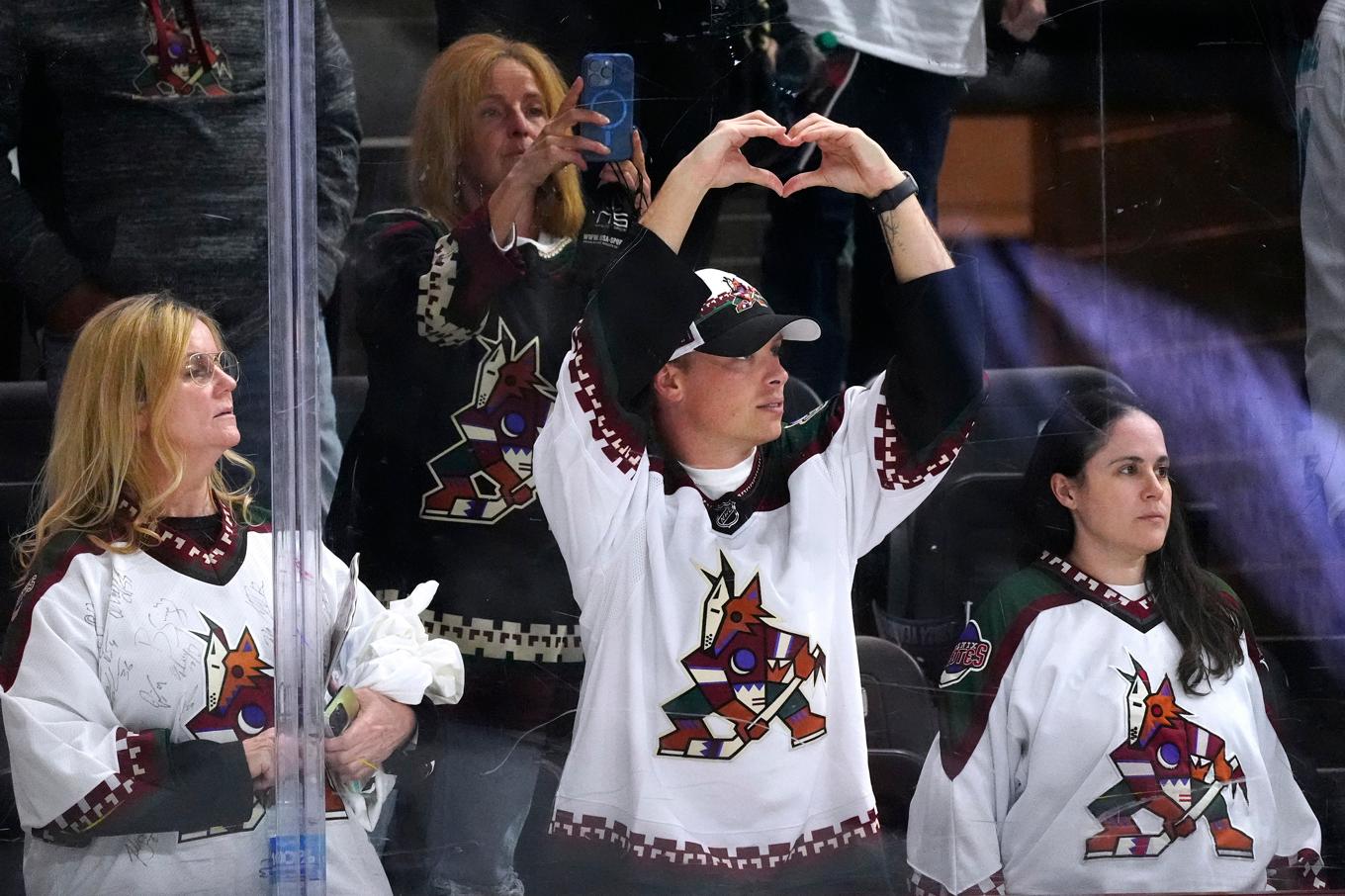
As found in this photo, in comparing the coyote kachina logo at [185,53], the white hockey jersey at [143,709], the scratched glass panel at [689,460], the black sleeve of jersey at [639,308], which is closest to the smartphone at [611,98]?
the scratched glass panel at [689,460]

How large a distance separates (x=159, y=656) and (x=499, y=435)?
1.67 feet

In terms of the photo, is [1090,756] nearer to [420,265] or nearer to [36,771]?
[420,265]

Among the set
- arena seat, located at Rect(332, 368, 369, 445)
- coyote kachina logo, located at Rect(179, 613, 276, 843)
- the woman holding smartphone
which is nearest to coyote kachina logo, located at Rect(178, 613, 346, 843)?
coyote kachina logo, located at Rect(179, 613, 276, 843)

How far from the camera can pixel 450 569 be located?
2.30 meters

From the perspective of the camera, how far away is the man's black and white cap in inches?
90.6

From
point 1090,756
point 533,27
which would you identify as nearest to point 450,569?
point 533,27

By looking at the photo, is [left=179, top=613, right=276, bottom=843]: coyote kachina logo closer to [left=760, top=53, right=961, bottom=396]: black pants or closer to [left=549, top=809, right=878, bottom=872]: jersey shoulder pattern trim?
[left=549, top=809, right=878, bottom=872]: jersey shoulder pattern trim

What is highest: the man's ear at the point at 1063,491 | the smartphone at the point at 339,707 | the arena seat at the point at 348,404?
the arena seat at the point at 348,404

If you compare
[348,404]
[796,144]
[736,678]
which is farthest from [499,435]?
[796,144]

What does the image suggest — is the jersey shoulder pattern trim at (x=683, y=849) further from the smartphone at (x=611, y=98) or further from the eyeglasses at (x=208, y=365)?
the smartphone at (x=611, y=98)

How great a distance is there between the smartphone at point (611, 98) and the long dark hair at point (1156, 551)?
69 centimetres

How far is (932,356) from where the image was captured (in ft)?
7.55

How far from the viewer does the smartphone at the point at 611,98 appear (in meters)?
2.29

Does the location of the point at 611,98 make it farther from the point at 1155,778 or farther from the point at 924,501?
the point at 1155,778
